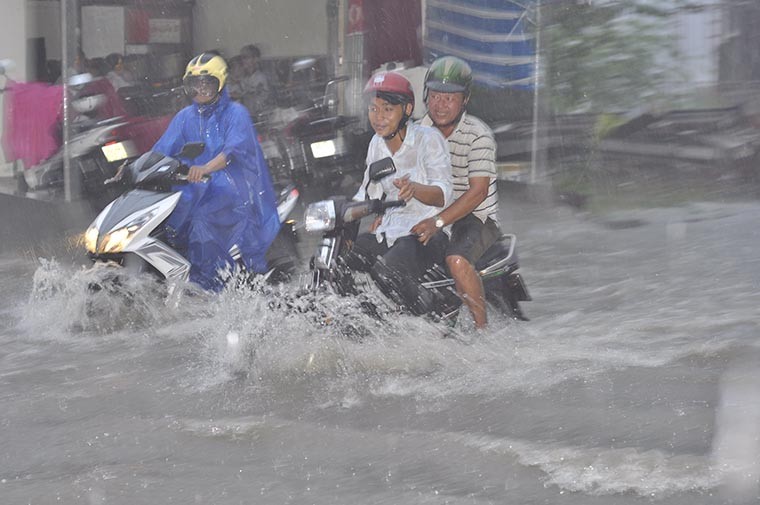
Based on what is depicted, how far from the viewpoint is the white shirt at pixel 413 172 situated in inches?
239

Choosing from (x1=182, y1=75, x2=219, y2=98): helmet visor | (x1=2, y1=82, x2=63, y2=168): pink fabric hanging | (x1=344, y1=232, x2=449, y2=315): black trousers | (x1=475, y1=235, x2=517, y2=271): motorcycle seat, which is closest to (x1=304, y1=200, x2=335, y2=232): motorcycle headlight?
(x1=344, y1=232, x2=449, y2=315): black trousers

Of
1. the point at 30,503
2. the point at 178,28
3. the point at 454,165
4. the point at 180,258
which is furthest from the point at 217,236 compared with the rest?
the point at 178,28

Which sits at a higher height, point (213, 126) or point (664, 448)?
point (213, 126)

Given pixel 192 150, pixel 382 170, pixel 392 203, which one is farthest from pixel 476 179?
pixel 192 150

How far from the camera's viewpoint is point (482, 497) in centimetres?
424

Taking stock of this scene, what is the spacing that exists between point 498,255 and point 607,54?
15.0ft

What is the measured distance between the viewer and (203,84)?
738 centimetres

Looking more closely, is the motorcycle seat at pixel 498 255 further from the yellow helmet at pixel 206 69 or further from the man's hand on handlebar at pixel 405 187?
the yellow helmet at pixel 206 69

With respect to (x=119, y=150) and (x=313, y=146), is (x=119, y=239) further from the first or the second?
(x=313, y=146)

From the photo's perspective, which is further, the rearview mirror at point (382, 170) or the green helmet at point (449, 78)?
the green helmet at point (449, 78)

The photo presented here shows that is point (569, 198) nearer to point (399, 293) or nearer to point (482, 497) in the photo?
point (399, 293)

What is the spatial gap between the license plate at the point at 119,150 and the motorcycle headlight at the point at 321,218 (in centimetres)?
582

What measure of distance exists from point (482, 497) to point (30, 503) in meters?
1.58

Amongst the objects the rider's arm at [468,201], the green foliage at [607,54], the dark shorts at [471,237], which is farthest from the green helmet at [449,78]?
the green foliage at [607,54]
